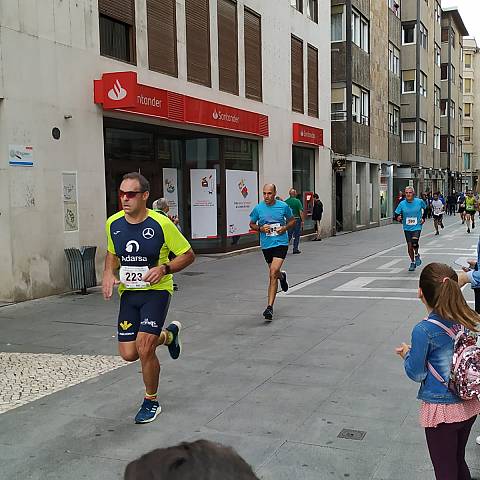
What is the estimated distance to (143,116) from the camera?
1277 cm

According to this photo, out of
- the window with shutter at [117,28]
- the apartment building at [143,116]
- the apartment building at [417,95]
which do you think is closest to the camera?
the apartment building at [143,116]

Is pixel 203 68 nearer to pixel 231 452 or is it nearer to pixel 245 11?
pixel 245 11

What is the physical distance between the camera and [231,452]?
3.75 feet

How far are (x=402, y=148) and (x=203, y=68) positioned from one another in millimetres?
28922

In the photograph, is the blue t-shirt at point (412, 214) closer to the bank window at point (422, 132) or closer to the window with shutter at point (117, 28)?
the window with shutter at point (117, 28)

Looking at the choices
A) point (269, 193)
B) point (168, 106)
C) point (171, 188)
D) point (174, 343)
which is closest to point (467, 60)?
point (171, 188)

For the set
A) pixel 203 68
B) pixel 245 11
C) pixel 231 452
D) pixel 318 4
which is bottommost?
pixel 231 452

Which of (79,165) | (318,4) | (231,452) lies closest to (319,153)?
(318,4)

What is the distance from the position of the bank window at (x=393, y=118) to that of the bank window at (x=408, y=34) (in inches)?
262

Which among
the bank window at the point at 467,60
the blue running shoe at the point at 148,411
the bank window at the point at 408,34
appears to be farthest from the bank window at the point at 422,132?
the blue running shoe at the point at 148,411

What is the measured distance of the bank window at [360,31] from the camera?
93.3ft

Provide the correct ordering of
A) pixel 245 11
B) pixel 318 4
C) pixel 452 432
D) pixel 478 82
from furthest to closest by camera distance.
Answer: pixel 478 82, pixel 318 4, pixel 245 11, pixel 452 432

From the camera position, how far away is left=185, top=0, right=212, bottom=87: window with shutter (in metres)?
14.8

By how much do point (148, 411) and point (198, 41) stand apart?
473 inches
